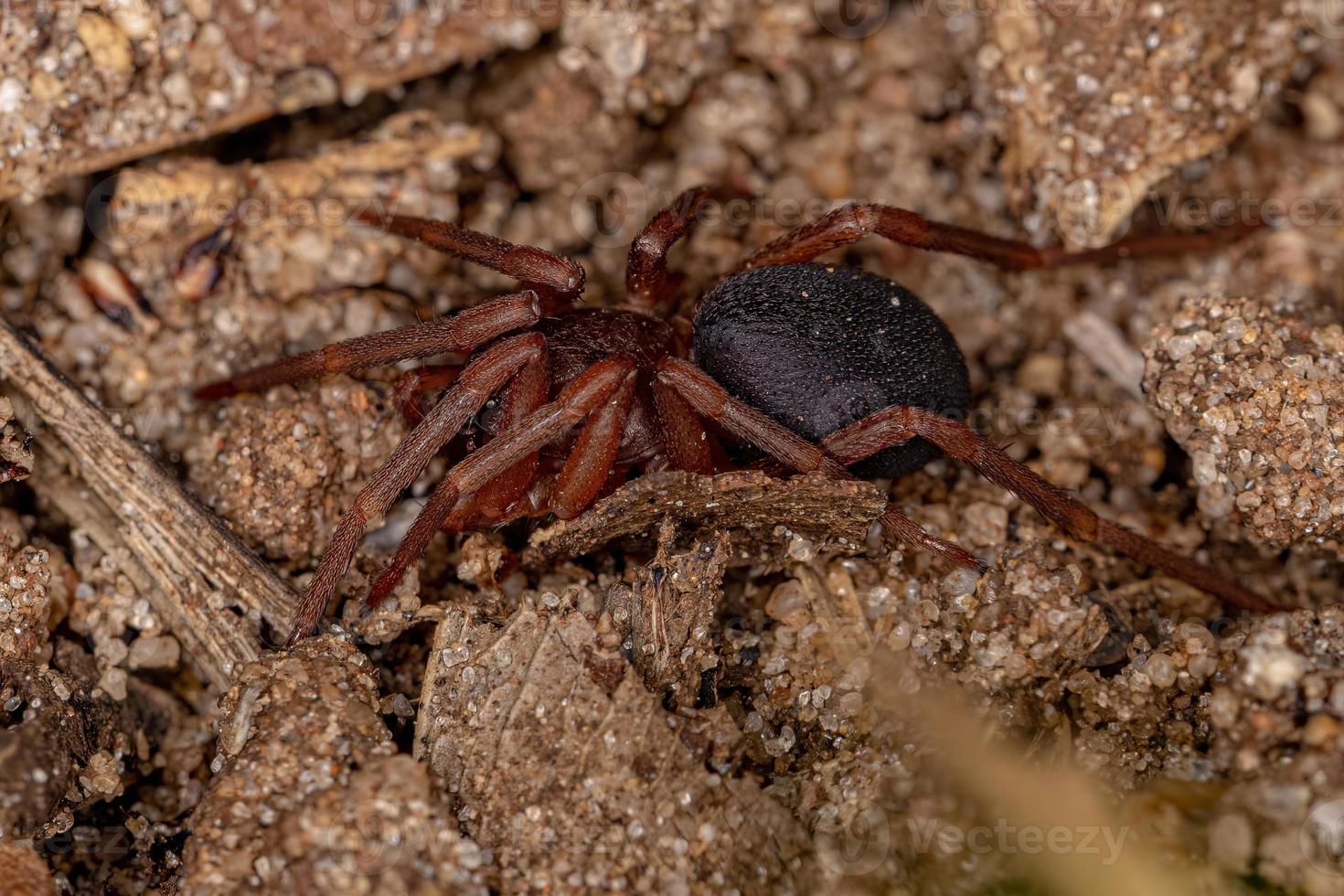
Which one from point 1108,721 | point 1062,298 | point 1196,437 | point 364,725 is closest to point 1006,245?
point 1062,298

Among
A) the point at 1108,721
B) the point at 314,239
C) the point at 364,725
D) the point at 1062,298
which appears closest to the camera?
the point at 364,725

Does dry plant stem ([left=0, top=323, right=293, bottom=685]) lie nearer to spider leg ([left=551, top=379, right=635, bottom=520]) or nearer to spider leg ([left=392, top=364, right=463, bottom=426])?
spider leg ([left=392, top=364, right=463, bottom=426])

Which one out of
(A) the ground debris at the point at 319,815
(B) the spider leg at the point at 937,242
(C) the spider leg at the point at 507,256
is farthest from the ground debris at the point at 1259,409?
(A) the ground debris at the point at 319,815

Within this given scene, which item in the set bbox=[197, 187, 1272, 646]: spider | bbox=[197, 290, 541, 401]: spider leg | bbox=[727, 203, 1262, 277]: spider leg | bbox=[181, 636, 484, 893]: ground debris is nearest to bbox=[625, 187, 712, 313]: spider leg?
bbox=[197, 187, 1272, 646]: spider

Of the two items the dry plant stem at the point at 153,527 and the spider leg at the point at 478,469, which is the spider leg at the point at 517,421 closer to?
the spider leg at the point at 478,469

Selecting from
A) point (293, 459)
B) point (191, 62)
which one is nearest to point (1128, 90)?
point (293, 459)

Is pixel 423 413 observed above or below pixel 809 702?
above

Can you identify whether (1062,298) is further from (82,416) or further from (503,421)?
(82,416)
